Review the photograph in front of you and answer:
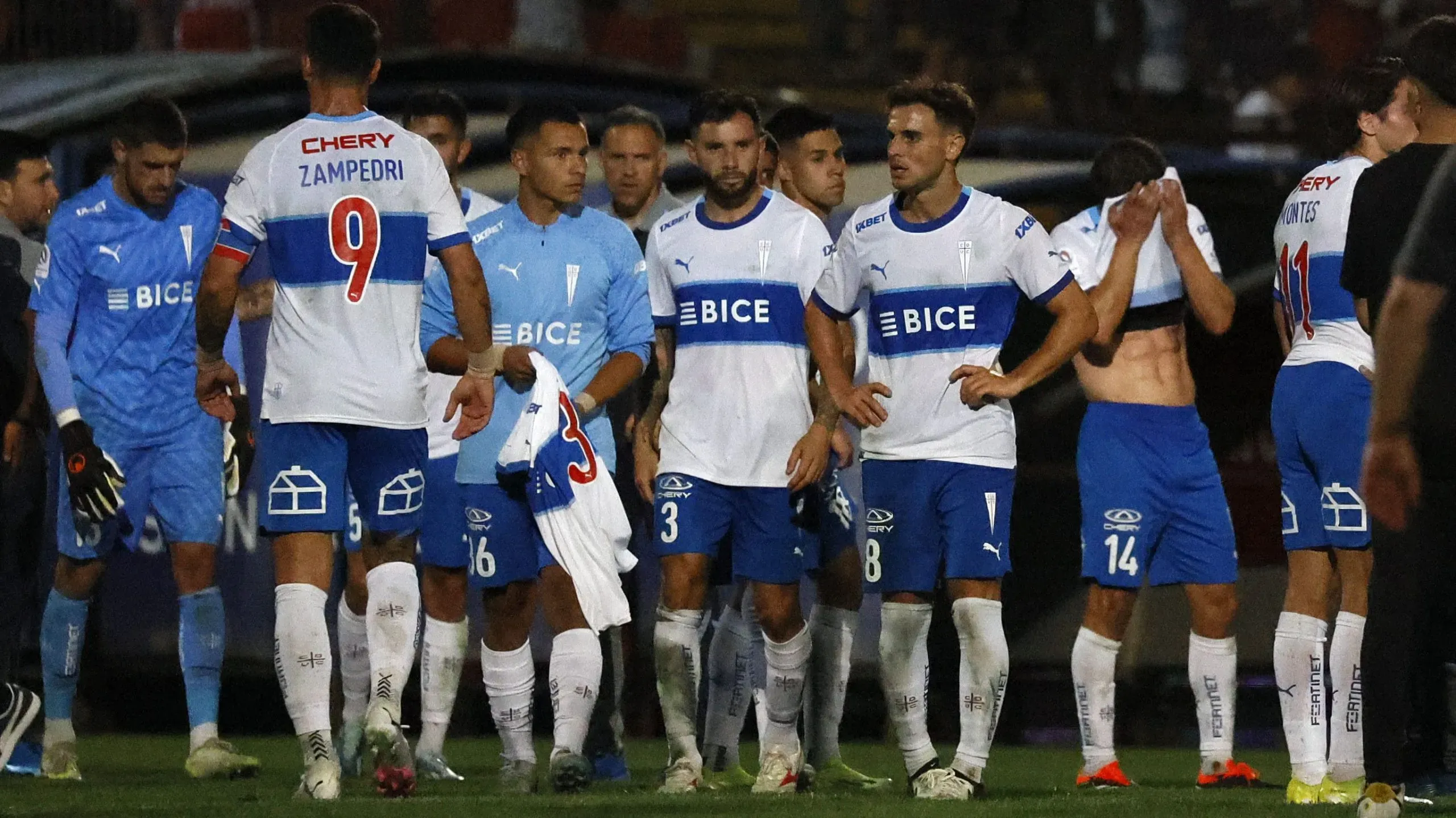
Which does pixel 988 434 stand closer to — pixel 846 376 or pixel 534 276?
pixel 846 376

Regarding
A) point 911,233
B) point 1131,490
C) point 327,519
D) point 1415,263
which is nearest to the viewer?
point 1415,263

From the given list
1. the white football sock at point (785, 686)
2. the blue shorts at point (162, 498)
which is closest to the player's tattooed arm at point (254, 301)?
the blue shorts at point (162, 498)

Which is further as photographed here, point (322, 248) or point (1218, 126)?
point (1218, 126)

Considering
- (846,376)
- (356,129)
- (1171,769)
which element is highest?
(356,129)

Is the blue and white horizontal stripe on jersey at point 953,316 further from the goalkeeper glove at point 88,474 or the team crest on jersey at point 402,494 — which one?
the goalkeeper glove at point 88,474

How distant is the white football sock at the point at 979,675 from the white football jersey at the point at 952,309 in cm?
48

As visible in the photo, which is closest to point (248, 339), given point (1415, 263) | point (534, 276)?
point (534, 276)

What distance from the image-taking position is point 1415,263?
5359mm

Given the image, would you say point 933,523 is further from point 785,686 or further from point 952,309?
point 785,686

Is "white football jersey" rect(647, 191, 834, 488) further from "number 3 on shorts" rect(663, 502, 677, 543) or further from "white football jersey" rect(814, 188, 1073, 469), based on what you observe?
"white football jersey" rect(814, 188, 1073, 469)

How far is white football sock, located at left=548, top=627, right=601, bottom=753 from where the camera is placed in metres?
7.11

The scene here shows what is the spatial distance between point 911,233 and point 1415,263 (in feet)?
7.31

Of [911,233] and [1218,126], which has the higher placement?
[1218,126]

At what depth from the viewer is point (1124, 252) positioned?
26.1ft
